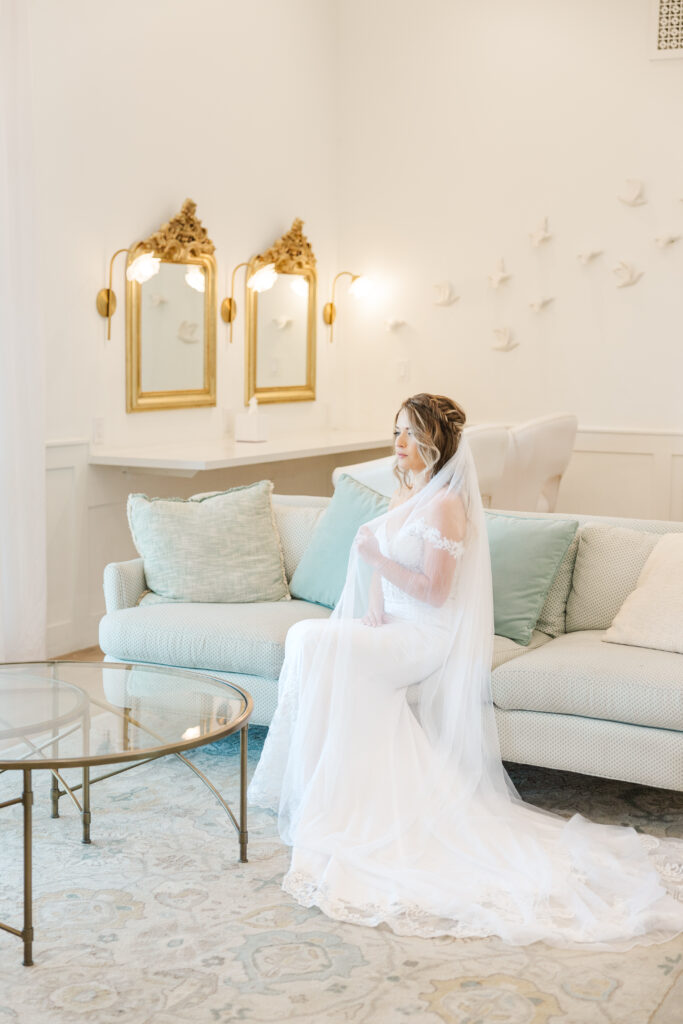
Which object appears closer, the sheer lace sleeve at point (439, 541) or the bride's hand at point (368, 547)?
the sheer lace sleeve at point (439, 541)

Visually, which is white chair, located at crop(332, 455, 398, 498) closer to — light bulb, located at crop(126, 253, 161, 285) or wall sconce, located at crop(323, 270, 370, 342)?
light bulb, located at crop(126, 253, 161, 285)

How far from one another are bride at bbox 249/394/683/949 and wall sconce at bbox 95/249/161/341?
2.10m

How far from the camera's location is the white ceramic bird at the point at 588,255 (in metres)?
5.98

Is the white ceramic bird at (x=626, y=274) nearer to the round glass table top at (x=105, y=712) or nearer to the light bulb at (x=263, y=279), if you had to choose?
the light bulb at (x=263, y=279)

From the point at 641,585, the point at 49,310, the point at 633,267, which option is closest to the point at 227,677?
the point at 641,585

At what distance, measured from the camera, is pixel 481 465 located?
16.6 feet

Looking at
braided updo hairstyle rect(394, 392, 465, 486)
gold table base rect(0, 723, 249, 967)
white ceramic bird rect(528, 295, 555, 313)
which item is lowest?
gold table base rect(0, 723, 249, 967)

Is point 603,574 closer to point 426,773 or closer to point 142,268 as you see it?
point 426,773

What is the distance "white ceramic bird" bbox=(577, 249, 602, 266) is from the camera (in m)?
5.98

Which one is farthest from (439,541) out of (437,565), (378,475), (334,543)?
(378,475)

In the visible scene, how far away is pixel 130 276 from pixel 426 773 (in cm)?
293

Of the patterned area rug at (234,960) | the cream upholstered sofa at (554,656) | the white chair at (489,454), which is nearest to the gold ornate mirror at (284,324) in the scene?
the white chair at (489,454)

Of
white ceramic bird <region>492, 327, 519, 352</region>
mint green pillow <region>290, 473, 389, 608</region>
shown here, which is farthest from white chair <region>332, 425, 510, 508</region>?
white ceramic bird <region>492, 327, 519, 352</region>

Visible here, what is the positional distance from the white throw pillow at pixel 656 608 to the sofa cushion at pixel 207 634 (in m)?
0.94
